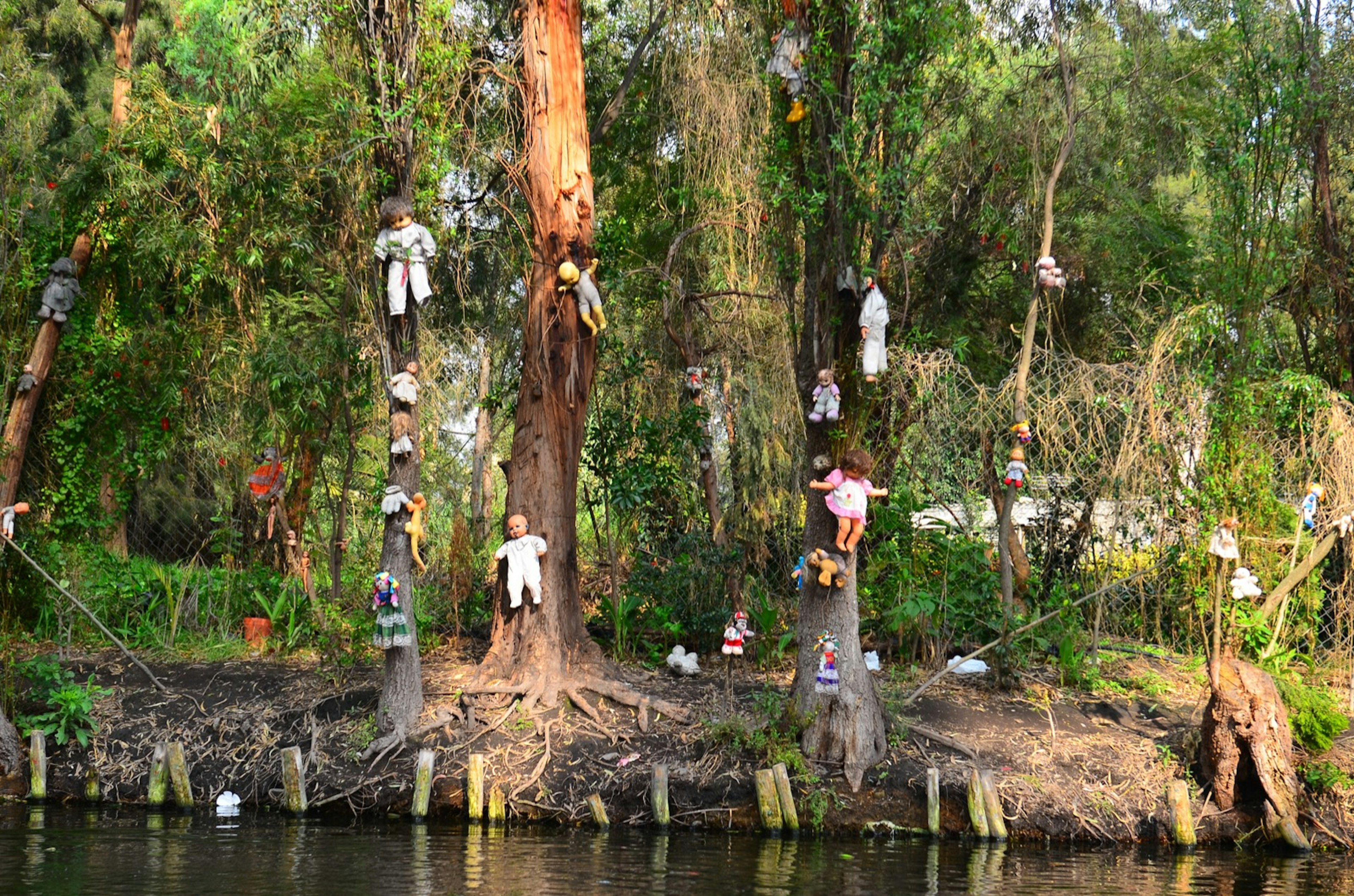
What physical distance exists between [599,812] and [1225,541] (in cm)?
464

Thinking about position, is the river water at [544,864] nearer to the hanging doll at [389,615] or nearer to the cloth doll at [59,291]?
the hanging doll at [389,615]

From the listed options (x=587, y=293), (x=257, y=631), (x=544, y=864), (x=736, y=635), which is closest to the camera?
(x=544, y=864)

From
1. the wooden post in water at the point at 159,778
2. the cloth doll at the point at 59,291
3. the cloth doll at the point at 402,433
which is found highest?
the cloth doll at the point at 59,291

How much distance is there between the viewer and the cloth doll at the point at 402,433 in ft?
30.0

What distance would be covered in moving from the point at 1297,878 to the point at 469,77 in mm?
7608

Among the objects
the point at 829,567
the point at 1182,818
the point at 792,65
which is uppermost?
the point at 792,65

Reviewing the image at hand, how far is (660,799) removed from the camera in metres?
8.52

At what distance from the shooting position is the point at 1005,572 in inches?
380

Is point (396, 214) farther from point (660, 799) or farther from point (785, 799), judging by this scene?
point (785, 799)

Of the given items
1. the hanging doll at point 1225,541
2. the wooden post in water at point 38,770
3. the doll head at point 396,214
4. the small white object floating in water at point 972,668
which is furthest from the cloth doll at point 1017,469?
the wooden post in water at point 38,770

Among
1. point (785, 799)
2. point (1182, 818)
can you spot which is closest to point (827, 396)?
point (785, 799)

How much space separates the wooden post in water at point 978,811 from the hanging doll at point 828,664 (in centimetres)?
106

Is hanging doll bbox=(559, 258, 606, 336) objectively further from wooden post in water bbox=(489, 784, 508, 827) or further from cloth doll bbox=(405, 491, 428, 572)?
wooden post in water bbox=(489, 784, 508, 827)

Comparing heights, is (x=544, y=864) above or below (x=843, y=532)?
below
